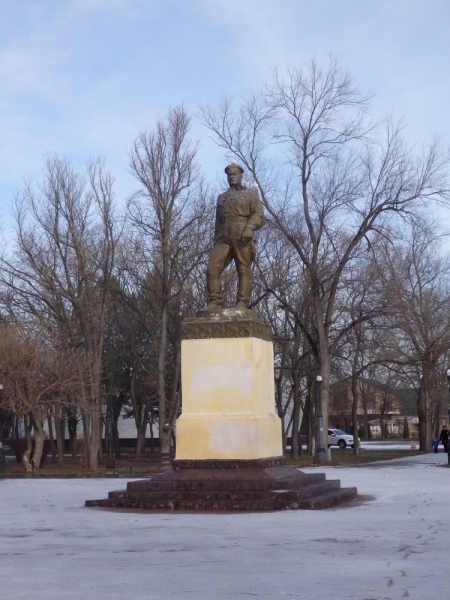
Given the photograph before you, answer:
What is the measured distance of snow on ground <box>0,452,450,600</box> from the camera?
274 inches

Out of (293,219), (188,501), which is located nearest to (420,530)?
(188,501)

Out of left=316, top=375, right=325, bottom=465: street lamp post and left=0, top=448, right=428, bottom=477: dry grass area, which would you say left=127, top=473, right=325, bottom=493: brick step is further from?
left=316, top=375, right=325, bottom=465: street lamp post

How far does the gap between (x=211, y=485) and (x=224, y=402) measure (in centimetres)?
153

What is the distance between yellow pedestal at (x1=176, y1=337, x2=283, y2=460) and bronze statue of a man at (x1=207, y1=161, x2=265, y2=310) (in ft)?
3.36

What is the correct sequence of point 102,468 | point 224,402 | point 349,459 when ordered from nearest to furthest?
point 224,402, point 102,468, point 349,459

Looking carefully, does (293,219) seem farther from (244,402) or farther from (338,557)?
(338,557)

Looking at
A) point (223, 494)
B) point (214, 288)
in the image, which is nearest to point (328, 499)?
point (223, 494)

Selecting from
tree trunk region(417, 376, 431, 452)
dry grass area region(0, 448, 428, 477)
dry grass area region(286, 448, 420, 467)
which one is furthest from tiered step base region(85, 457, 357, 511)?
tree trunk region(417, 376, 431, 452)

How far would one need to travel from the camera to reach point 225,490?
1379 cm

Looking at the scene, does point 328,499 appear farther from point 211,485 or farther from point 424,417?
point 424,417

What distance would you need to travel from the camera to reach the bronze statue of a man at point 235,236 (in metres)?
Result: 15.7

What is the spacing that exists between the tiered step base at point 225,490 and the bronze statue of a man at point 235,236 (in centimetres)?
297

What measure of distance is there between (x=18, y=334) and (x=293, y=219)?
12001mm

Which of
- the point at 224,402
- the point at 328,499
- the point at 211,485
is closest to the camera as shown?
the point at 328,499
